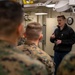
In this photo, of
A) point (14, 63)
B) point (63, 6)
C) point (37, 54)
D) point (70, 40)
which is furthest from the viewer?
point (63, 6)

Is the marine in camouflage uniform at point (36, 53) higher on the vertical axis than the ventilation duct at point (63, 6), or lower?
lower

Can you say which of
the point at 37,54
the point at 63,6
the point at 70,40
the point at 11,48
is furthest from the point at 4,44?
the point at 63,6

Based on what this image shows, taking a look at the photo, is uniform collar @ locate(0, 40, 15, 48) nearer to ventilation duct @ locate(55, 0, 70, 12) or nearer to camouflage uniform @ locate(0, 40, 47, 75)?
camouflage uniform @ locate(0, 40, 47, 75)

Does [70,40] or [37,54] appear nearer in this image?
[37,54]

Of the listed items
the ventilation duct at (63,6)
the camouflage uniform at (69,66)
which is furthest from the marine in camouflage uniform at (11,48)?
the ventilation duct at (63,6)

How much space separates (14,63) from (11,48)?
91 mm

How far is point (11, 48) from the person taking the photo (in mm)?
1225

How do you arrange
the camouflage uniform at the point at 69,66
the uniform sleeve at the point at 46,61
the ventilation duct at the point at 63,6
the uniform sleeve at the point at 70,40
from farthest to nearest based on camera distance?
1. the ventilation duct at the point at 63,6
2. the uniform sleeve at the point at 70,40
3. the uniform sleeve at the point at 46,61
4. the camouflage uniform at the point at 69,66

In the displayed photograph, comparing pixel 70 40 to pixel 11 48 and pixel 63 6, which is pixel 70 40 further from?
pixel 11 48

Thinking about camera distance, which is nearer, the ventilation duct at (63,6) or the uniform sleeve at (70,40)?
the uniform sleeve at (70,40)

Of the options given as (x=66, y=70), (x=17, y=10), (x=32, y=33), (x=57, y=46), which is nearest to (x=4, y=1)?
(x=17, y=10)

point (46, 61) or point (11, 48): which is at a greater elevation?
point (11, 48)

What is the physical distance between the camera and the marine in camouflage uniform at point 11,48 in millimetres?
1181

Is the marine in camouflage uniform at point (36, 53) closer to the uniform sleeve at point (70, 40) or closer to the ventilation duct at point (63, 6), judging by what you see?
the uniform sleeve at point (70, 40)
